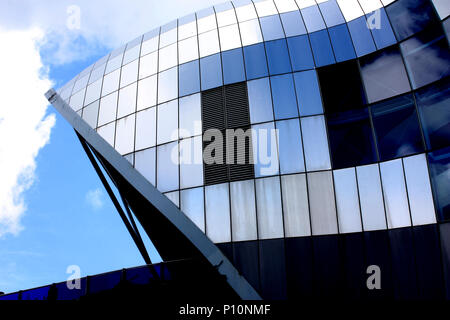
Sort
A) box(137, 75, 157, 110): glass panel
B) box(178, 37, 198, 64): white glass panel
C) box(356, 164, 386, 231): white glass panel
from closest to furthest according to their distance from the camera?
box(356, 164, 386, 231): white glass panel
box(137, 75, 157, 110): glass panel
box(178, 37, 198, 64): white glass panel

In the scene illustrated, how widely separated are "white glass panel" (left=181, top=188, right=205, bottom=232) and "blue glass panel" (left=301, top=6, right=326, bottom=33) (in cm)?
985

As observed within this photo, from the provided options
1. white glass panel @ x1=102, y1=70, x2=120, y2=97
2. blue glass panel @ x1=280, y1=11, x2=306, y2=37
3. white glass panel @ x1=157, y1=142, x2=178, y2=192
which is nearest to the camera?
white glass panel @ x1=157, y1=142, x2=178, y2=192

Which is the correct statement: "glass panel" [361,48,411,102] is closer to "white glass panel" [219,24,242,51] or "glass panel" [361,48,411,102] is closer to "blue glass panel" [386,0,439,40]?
"blue glass panel" [386,0,439,40]

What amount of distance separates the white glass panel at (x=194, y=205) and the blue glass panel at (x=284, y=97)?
5129 mm

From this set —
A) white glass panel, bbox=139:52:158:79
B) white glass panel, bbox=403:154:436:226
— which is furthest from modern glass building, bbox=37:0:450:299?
white glass panel, bbox=139:52:158:79

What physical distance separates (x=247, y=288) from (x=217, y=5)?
16.6 metres

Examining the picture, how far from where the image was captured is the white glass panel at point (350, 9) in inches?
747

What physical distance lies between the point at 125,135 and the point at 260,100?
7.31 metres

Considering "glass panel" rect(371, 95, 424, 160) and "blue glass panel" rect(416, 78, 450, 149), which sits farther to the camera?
"glass panel" rect(371, 95, 424, 160)

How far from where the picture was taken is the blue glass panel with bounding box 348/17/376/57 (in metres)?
18.1

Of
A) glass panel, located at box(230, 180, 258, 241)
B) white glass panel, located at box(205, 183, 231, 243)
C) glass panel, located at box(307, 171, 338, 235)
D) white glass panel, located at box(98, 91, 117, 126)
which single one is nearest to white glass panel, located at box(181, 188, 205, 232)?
white glass panel, located at box(205, 183, 231, 243)

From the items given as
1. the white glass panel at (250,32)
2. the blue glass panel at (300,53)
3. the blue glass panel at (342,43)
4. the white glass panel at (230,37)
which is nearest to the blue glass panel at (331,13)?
the blue glass panel at (342,43)

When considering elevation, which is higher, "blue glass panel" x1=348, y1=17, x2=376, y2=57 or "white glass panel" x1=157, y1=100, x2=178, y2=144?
"blue glass panel" x1=348, y1=17, x2=376, y2=57

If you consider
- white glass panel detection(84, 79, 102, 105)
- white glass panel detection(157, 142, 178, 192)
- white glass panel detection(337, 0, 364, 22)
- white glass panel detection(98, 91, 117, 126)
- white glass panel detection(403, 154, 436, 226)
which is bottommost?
white glass panel detection(403, 154, 436, 226)
